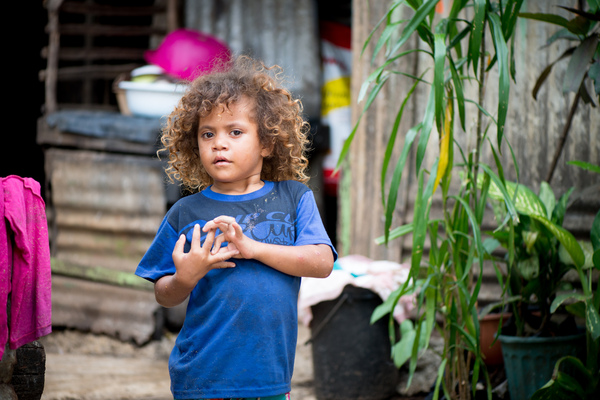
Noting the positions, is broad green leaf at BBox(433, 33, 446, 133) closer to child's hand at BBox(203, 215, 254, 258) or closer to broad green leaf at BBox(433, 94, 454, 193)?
broad green leaf at BBox(433, 94, 454, 193)

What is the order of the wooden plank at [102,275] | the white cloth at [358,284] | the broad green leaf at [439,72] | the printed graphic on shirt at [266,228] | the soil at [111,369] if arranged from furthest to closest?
the wooden plank at [102,275]
the soil at [111,369]
the white cloth at [358,284]
the broad green leaf at [439,72]
the printed graphic on shirt at [266,228]

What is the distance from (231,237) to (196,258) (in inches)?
3.5

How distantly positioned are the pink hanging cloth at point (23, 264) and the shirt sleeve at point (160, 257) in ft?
1.06

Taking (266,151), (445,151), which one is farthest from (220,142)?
(445,151)

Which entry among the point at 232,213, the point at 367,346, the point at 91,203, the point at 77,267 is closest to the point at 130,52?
the point at 91,203

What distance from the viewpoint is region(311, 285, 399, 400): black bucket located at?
2.98 meters

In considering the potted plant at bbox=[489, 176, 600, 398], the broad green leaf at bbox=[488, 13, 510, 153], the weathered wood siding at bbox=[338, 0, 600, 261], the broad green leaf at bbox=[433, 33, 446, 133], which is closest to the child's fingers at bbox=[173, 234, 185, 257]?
the broad green leaf at bbox=[433, 33, 446, 133]

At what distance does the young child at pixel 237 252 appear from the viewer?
4.75ft

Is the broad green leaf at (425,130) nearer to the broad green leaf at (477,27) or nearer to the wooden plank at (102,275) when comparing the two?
the broad green leaf at (477,27)

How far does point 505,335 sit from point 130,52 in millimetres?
3248


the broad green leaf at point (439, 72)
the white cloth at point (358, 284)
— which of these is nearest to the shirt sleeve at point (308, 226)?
the broad green leaf at point (439, 72)

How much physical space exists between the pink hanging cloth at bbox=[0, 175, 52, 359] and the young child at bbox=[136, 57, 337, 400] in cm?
34

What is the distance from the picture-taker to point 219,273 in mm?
1504

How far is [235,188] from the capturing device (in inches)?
62.9
